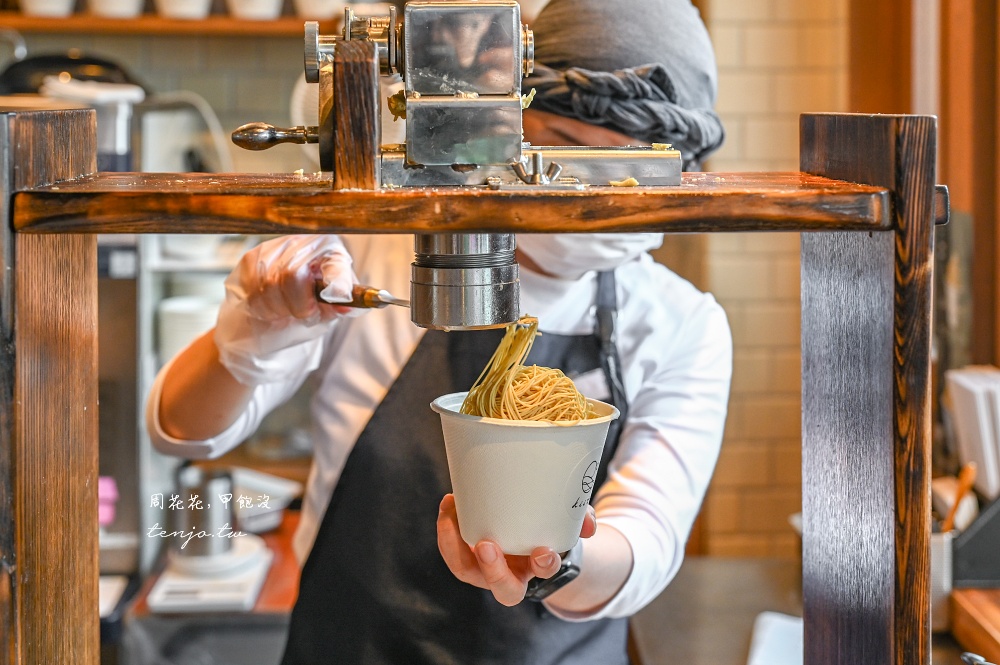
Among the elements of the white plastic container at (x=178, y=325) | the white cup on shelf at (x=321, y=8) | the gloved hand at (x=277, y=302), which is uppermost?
the white cup on shelf at (x=321, y=8)

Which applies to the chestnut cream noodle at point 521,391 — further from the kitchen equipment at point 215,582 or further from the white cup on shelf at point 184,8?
the white cup on shelf at point 184,8

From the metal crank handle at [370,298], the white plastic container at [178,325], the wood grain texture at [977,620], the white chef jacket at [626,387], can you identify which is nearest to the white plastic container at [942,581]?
the wood grain texture at [977,620]

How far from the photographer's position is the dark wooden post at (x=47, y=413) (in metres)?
0.72

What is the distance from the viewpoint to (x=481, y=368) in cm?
145

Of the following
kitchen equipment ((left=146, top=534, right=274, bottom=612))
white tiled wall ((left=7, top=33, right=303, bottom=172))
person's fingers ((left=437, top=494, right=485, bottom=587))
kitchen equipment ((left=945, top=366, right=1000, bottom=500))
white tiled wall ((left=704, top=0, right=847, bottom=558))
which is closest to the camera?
person's fingers ((left=437, top=494, right=485, bottom=587))

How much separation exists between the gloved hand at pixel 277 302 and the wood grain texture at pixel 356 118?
36 centimetres

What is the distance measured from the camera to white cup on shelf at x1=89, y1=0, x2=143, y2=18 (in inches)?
117

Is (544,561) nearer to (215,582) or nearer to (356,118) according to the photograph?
(356,118)

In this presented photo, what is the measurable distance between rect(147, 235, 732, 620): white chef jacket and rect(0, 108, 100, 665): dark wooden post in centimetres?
60

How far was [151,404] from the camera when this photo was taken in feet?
4.86

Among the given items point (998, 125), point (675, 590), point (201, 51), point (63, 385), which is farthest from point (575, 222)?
point (201, 51)

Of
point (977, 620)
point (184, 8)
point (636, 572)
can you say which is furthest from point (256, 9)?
point (977, 620)

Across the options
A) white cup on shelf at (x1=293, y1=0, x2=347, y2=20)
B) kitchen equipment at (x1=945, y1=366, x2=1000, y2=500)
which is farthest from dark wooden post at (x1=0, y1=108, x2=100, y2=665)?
white cup on shelf at (x1=293, y1=0, x2=347, y2=20)

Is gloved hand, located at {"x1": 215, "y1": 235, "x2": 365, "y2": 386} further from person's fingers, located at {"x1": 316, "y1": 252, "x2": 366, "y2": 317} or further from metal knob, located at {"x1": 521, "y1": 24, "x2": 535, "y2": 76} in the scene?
metal knob, located at {"x1": 521, "y1": 24, "x2": 535, "y2": 76}
